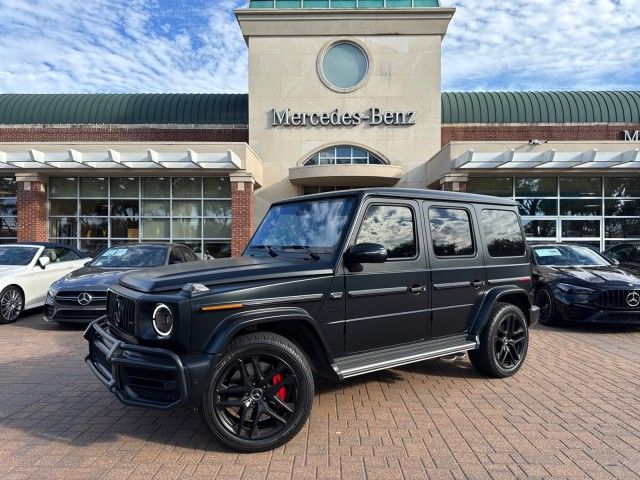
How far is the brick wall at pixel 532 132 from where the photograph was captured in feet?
68.1

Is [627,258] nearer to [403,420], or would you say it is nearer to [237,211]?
→ [403,420]

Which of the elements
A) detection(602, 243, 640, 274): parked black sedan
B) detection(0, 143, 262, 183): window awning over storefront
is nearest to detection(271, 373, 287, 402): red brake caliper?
detection(602, 243, 640, 274): parked black sedan

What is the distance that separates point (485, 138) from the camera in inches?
822

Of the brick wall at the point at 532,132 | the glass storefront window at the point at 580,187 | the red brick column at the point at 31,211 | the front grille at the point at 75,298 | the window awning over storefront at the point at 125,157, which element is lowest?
the front grille at the point at 75,298

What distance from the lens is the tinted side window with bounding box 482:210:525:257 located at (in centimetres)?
494

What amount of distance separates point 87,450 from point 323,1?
2037cm

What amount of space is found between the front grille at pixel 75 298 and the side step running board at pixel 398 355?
5.14 m

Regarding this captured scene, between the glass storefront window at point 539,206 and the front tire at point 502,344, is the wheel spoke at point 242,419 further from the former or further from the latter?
the glass storefront window at point 539,206

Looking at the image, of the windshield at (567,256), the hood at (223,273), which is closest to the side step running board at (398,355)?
the hood at (223,273)

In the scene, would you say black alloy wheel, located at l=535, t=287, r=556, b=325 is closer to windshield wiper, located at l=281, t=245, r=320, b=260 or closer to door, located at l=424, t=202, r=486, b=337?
door, located at l=424, t=202, r=486, b=337

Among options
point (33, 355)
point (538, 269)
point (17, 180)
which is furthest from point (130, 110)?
point (538, 269)

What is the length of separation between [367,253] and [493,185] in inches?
587

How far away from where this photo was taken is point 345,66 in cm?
1925

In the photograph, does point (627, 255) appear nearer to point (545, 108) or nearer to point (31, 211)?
point (545, 108)
